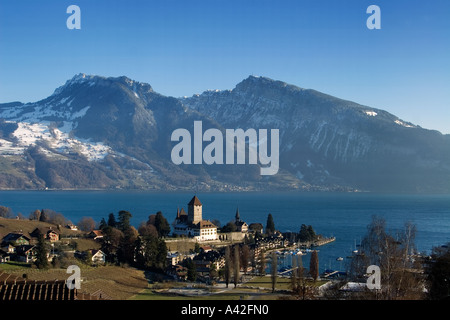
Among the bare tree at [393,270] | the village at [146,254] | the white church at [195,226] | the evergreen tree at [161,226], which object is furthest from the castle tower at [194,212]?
the bare tree at [393,270]

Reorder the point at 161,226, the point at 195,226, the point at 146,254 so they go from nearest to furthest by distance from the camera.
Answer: the point at 146,254 < the point at 161,226 < the point at 195,226

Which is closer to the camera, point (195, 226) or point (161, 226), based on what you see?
point (161, 226)

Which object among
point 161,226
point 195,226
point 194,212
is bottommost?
point 195,226

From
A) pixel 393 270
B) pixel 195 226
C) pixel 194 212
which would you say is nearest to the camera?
pixel 393 270

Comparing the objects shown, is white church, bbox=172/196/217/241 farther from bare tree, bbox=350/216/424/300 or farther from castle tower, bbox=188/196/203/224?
bare tree, bbox=350/216/424/300

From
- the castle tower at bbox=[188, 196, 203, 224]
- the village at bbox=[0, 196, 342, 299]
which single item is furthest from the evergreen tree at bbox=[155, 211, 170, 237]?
the castle tower at bbox=[188, 196, 203, 224]

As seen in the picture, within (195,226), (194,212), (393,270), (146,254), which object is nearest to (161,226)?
(195,226)

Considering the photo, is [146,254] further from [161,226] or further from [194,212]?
[194,212]

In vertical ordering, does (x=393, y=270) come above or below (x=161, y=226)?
above
